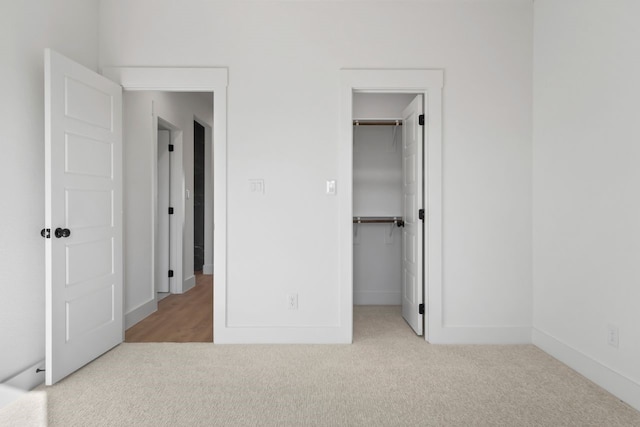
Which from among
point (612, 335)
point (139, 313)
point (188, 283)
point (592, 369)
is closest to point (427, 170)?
point (612, 335)

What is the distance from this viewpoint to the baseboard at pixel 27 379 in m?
2.33

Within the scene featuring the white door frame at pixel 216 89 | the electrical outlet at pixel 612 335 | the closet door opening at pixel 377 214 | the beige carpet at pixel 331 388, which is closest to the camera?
the beige carpet at pixel 331 388

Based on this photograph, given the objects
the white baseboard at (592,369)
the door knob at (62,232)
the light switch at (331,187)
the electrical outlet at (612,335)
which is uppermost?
the light switch at (331,187)

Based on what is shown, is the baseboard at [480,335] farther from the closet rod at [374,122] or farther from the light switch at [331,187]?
the closet rod at [374,122]

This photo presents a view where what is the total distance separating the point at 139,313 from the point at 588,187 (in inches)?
151

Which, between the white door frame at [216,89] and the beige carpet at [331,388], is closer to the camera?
the beige carpet at [331,388]

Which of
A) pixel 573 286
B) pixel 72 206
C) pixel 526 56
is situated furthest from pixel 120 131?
pixel 573 286

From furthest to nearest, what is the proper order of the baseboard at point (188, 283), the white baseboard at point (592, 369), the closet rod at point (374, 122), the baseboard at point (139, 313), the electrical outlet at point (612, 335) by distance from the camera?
the baseboard at point (188, 283)
the closet rod at point (374, 122)
the baseboard at point (139, 313)
the electrical outlet at point (612, 335)
the white baseboard at point (592, 369)

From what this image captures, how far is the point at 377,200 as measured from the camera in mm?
4625

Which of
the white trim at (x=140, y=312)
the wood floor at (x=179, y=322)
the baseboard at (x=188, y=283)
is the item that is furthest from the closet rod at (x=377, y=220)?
the baseboard at (x=188, y=283)

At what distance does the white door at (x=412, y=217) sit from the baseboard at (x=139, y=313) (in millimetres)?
2520

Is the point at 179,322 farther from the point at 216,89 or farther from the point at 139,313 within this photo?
the point at 216,89

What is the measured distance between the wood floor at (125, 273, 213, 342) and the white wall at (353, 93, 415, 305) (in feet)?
5.53

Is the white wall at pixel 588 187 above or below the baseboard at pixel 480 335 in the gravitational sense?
above
